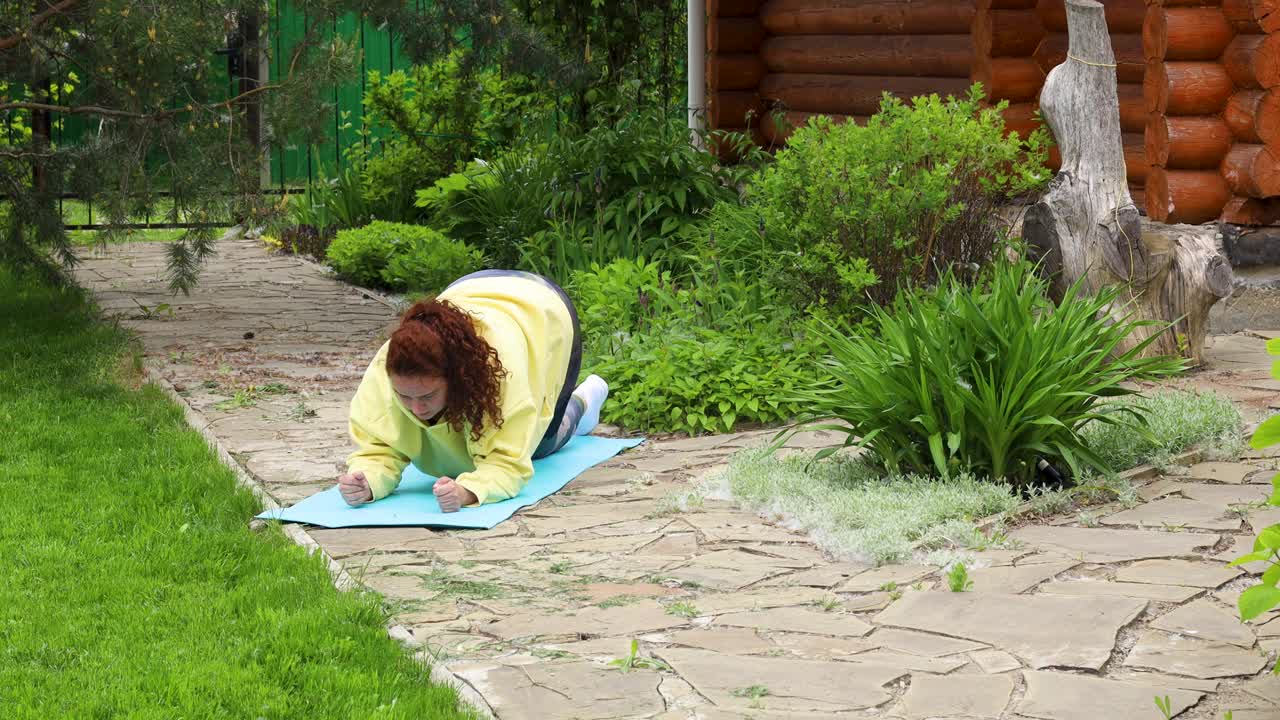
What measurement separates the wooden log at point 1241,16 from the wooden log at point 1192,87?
256 mm

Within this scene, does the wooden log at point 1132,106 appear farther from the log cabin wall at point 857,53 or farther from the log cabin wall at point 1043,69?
the log cabin wall at point 857,53

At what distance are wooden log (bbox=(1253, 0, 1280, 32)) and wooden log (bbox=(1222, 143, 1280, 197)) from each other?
2.20 feet

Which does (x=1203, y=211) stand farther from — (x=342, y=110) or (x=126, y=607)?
(x=342, y=110)

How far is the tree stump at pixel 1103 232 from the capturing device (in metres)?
7.55

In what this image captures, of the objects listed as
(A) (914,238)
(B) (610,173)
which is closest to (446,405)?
(A) (914,238)

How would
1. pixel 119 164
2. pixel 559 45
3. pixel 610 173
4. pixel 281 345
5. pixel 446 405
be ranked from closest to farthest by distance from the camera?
1. pixel 446 405
2. pixel 119 164
3. pixel 281 345
4. pixel 610 173
5. pixel 559 45

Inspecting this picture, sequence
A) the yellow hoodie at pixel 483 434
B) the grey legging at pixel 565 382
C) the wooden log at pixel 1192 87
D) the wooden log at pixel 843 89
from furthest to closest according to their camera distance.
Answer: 1. the wooden log at pixel 843 89
2. the wooden log at pixel 1192 87
3. the grey legging at pixel 565 382
4. the yellow hoodie at pixel 483 434

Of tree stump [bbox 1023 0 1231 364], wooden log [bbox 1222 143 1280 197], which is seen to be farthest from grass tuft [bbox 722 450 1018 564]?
wooden log [bbox 1222 143 1280 197]

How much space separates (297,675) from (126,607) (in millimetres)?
806

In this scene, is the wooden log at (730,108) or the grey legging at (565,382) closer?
the grey legging at (565,382)

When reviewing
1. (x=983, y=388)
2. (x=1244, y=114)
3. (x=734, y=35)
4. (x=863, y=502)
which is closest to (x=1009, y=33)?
(x=1244, y=114)

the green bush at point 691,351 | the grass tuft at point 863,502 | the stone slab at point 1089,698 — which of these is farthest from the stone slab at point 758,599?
the green bush at point 691,351

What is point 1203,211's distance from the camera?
8.69 metres

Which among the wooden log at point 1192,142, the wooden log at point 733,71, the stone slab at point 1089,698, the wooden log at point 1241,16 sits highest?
the wooden log at point 1241,16
